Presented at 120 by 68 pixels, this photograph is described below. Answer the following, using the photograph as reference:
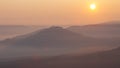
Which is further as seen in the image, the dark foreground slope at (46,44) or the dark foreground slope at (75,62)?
the dark foreground slope at (46,44)

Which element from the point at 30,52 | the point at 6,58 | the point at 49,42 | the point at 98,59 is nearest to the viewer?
the point at 98,59

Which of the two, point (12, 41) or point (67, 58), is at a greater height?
point (12, 41)

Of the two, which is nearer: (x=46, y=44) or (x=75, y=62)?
(x=75, y=62)

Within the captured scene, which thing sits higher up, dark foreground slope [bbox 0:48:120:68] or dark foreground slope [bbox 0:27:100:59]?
dark foreground slope [bbox 0:27:100:59]

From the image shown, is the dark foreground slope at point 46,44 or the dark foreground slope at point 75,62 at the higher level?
the dark foreground slope at point 46,44

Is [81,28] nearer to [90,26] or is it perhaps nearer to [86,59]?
[90,26]

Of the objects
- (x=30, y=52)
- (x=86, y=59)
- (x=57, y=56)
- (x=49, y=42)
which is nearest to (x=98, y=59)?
(x=86, y=59)

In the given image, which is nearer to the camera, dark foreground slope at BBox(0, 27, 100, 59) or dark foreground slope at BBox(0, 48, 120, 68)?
dark foreground slope at BBox(0, 48, 120, 68)

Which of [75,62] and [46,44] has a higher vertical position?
[46,44]
